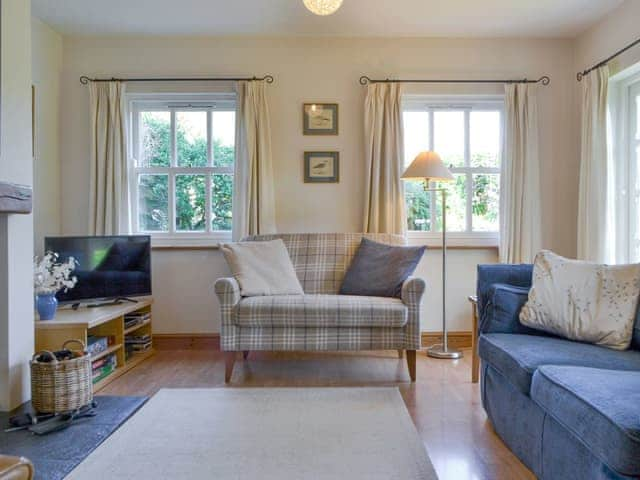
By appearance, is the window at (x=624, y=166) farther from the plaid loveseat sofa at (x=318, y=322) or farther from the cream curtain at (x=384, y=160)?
the plaid loveseat sofa at (x=318, y=322)

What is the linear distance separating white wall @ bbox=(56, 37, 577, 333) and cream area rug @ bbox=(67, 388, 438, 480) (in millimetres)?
1662

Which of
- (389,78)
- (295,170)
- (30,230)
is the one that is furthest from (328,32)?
(30,230)

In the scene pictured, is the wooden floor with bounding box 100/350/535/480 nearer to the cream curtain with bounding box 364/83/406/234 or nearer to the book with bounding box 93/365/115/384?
the book with bounding box 93/365/115/384

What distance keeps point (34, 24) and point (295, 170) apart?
2224 mm

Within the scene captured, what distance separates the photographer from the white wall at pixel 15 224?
2305mm

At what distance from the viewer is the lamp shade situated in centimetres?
329

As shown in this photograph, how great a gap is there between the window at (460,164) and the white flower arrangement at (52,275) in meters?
2.57

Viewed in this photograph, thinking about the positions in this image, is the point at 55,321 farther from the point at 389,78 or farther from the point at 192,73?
the point at 389,78

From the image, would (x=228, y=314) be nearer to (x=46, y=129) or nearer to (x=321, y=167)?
(x=321, y=167)

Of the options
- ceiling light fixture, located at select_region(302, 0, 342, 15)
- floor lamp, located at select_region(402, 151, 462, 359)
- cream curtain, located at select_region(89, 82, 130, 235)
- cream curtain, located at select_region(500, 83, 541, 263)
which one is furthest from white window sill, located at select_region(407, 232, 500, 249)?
cream curtain, located at select_region(89, 82, 130, 235)

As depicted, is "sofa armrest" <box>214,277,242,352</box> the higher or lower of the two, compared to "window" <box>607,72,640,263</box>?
lower

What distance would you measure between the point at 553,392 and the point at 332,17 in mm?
2945

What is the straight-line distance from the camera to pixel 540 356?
1.81 m

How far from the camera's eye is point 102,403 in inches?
95.8
